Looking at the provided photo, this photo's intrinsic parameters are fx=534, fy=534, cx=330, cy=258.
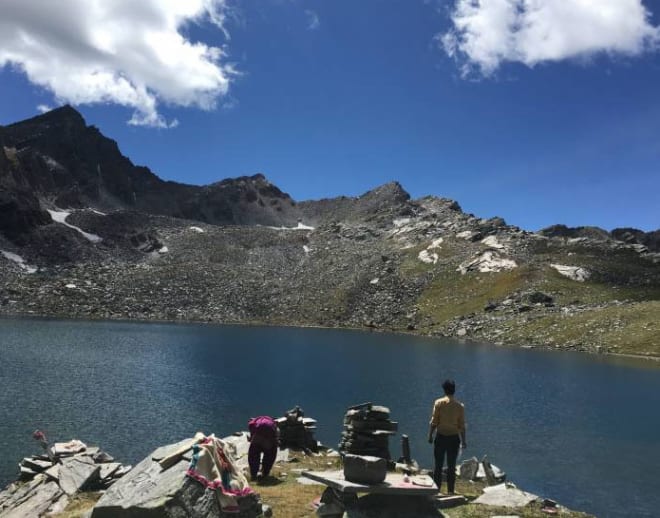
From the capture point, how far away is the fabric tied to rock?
16.5m

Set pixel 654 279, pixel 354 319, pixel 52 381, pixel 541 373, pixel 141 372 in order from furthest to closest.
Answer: pixel 354 319 → pixel 654 279 → pixel 541 373 → pixel 141 372 → pixel 52 381

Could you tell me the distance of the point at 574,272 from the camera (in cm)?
16762

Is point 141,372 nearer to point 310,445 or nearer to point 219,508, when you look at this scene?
point 310,445

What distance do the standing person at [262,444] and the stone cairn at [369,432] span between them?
577 cm

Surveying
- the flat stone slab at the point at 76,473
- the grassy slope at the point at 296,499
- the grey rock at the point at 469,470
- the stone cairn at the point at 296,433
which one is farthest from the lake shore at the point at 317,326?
the flat stone slab at the point at 76,473

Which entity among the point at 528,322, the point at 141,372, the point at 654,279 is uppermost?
the point at 654,279

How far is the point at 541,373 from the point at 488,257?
111821mm

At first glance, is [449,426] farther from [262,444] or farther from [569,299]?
[569,299]

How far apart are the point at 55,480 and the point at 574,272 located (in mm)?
168068

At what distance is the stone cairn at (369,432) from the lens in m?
28.3

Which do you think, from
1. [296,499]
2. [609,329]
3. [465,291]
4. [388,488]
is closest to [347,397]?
[296,499]

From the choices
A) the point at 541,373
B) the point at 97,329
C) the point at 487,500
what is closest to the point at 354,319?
the point at 97,329

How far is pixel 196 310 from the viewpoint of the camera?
180000 mm

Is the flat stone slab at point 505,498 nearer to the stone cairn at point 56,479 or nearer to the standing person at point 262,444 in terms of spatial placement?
the standing person at point 262,444
